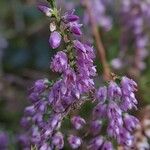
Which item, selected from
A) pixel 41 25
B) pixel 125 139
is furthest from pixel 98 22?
pixel 125 139

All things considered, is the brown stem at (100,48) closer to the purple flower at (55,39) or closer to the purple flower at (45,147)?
the purple flower at (45,147)

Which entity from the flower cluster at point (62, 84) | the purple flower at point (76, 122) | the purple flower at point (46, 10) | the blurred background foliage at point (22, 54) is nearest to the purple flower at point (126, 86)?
the flower cluster at point (62, 84)

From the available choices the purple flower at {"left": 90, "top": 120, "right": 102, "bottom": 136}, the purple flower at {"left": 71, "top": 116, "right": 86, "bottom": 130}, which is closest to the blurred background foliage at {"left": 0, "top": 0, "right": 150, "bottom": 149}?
the purple flower at {"left": 90, "top": 120, "right": 102, "bottom": 136}

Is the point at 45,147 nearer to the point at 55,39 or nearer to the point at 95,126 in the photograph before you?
the point at 95,126

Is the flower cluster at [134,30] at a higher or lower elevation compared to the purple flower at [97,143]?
lower

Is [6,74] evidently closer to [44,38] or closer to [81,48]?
[44,38]

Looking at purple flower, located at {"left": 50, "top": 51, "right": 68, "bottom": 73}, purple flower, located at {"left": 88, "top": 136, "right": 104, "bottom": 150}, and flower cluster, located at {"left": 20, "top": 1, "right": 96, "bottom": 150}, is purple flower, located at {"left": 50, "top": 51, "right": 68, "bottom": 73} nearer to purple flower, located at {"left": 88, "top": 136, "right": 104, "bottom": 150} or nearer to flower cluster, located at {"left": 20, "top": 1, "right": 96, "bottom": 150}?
flower cluster, located at {"left": 20, "top": 1, "right": 96, "bottom": 150}

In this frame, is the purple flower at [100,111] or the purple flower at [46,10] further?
the purple flower at [100,111]
